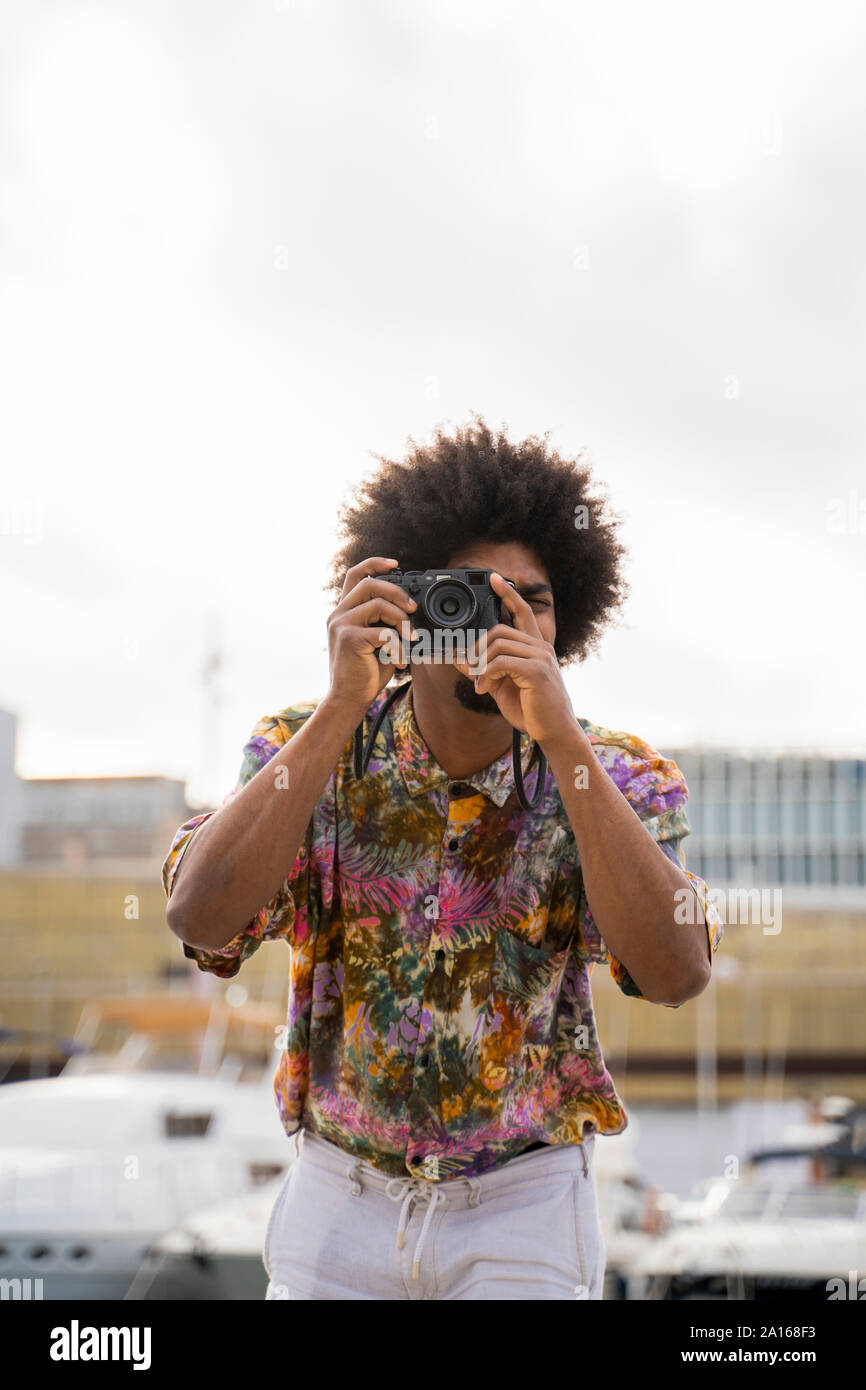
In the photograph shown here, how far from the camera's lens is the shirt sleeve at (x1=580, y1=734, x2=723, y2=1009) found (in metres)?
2.00

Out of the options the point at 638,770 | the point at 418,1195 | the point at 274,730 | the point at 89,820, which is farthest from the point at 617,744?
the point at 89,820

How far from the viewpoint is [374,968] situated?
6.68ft

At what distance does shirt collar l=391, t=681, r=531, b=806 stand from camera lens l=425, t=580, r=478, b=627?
0.77 feet

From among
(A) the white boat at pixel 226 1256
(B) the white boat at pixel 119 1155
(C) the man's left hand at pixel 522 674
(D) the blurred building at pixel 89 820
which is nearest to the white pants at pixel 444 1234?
(C) the man's left hand at pixel 522 674

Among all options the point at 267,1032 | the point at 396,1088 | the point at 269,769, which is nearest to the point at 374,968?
the point at 396,1088

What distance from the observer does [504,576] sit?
2.21m

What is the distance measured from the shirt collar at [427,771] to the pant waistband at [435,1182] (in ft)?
1.86

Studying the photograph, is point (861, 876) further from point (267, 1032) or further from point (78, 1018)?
point (267, 1032)

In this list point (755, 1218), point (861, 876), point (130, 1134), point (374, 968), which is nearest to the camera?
point (374, 968)

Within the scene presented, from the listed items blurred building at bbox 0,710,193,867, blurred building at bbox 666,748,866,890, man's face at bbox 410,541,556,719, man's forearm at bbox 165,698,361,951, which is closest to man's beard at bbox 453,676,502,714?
man's face at bbox 410,541,556,719

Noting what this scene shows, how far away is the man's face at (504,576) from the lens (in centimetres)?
208
